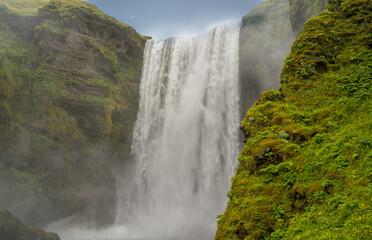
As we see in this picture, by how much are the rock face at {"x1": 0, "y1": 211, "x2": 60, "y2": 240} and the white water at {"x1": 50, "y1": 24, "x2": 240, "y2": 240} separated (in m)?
4.21

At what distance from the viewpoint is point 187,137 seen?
2539 centimetres

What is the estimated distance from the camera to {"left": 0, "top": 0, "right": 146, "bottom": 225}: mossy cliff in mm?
21844

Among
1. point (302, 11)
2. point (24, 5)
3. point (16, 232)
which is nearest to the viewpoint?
point (16, 232)

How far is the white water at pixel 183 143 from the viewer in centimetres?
2242

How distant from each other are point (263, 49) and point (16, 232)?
81.5 feet

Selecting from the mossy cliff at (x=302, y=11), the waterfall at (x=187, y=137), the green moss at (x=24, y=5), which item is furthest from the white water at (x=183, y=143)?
the green moss at (x=24, y=5)

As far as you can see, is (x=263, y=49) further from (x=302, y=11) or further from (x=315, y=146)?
(x=315, y=146)

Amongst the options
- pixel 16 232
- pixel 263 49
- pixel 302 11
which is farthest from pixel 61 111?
pixel 302 11

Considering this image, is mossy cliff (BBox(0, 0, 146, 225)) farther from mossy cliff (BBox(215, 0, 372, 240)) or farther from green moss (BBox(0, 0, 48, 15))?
mossy cliff (BBox(215, 0, 372, 240))

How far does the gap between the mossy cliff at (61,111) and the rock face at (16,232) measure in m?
3.63

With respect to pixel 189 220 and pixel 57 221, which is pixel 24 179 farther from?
pixel 189 220

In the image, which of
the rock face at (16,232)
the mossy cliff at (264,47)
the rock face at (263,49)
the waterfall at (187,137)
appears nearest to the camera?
the rock face at (16,232)

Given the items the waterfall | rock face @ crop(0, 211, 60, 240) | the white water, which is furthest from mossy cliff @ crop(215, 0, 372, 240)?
rock face @ crop(0, 211, 60, 240)

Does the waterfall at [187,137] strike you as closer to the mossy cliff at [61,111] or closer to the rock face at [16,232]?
the mossy cliff at [61,111]
